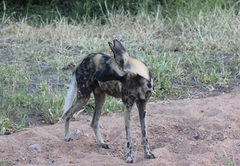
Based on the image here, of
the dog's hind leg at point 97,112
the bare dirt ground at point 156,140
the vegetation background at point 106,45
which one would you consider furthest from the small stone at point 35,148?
the vegetation background at point 106,45

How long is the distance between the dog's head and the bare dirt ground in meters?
0.66

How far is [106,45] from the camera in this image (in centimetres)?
725

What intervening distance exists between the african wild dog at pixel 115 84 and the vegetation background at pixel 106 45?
0.82 meters

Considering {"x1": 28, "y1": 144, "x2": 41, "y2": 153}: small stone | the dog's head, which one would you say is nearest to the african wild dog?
the dog's head

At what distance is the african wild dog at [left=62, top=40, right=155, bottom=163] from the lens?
13.0ft

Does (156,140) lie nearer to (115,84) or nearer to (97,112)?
(97,112)

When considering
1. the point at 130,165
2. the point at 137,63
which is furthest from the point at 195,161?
the point at 137,63

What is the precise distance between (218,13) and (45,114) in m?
3.92

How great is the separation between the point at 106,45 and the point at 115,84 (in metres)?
3.05

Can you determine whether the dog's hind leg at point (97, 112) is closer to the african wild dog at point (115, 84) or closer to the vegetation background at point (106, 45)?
the african wild dog at point (115, 84)

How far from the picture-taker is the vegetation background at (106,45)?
576cm

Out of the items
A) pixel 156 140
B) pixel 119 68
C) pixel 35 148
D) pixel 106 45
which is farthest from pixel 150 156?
pixel 106 45

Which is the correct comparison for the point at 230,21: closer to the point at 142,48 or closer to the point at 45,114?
the point at 142,48

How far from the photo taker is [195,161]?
155 inches
